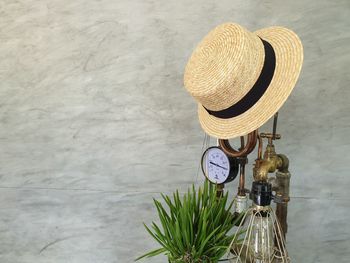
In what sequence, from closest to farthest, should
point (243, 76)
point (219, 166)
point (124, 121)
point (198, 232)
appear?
point (243, 76) < point (198, 232) < point (219, 166) < point (124, 121)

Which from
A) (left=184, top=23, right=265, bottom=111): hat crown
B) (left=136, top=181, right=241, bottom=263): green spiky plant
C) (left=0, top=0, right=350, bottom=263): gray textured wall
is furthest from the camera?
(left=0, top=0, right=350, bottom=263): gray textured wall

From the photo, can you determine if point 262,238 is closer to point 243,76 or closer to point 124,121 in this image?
point 243,76

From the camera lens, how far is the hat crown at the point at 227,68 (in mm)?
722

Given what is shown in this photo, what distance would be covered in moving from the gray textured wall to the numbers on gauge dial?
8.3 inches

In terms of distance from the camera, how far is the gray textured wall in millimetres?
1162

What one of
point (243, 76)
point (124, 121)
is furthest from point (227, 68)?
point (124, 121)

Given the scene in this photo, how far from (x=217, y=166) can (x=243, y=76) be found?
1.19 ft

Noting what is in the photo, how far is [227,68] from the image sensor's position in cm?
73

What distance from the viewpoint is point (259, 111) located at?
2.47 feet

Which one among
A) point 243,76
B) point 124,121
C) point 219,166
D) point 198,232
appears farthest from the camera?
point 124,121

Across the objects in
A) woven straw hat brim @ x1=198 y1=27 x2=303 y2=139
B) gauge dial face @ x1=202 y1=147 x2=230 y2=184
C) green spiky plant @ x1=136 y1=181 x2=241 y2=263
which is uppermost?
woven straw hat brim @ x1=198 y1=27 x2=303 y2=139

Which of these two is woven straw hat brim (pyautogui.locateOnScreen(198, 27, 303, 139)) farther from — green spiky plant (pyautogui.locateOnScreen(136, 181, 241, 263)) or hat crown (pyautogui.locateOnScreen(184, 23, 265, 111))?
green spiky plant (pyautogui.locateOnScreen(136, 181, 241, 263))

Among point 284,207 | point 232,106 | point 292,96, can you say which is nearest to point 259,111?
point 232,106

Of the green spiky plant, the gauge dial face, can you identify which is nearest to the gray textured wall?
the gauge dial face
